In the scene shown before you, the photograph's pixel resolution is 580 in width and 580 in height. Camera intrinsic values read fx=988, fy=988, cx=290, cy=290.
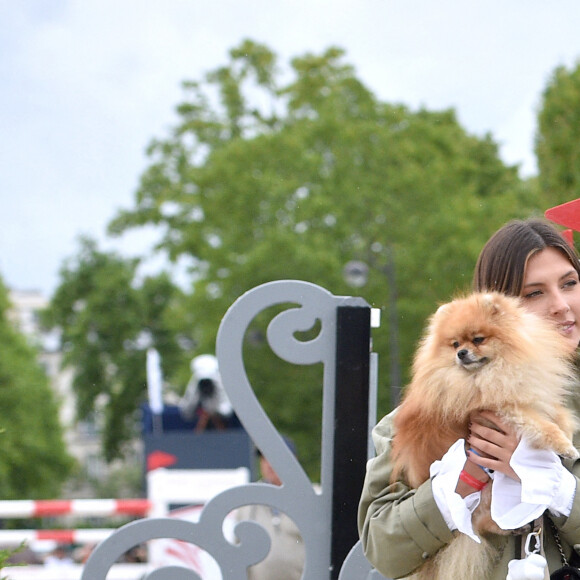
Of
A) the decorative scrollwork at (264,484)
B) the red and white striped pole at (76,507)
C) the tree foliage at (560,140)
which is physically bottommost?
the red and white striped pole at (76,507)

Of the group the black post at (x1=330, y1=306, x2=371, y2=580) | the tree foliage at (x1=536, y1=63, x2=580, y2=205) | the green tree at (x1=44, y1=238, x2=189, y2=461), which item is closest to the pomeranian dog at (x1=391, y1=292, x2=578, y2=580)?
the black post at (x1=330, y1=306, x2=371, y2=580)

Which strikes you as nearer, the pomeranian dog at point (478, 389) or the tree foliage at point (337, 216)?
the pomeranian dog at point (478, 389)

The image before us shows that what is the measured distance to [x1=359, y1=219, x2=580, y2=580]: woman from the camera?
217 cm

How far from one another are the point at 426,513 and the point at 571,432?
1.25 feet

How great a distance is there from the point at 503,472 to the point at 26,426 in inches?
1152

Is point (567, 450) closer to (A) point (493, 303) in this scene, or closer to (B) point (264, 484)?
(A) point (493, 303)

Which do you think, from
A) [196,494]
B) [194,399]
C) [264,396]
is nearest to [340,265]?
[264,396]

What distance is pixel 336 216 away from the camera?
19703 mm

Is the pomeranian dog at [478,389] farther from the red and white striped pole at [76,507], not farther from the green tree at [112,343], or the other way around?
the green tree at [112,343]

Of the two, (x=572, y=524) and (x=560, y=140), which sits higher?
(x=560, y=140)

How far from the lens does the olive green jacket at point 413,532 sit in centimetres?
221

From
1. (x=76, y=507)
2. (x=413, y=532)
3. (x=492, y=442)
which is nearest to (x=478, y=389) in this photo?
(x=492, y=442)

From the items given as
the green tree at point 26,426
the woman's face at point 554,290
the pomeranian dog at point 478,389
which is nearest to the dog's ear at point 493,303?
the pomeranian dog at point 478,389

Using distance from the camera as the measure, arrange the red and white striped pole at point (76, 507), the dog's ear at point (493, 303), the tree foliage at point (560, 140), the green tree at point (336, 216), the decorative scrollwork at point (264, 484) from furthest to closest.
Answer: the green tree at point (336, 216)
the tree foliage at point (560, 140)
the red and white striped pole at point (76, 507)
the decorative scrollwork at point (264, 484)
the dog's ear at point (493, 303)
